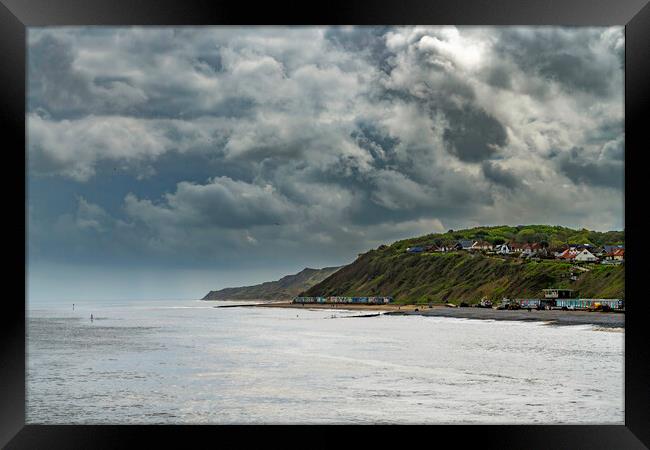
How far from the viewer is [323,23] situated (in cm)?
367

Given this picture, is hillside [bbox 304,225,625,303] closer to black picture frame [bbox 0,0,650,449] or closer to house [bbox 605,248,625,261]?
house [bbox 605,248,625,261]

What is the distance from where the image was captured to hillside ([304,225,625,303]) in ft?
148

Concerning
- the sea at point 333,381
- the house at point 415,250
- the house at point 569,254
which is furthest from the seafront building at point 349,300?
the sea at point 333,381

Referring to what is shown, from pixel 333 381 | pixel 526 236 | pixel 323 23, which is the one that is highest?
pixel 526 236

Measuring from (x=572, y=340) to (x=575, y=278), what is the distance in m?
23.7

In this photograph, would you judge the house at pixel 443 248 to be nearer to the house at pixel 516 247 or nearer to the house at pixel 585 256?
the house at pixel 516 247

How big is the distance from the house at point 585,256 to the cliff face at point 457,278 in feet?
6.83

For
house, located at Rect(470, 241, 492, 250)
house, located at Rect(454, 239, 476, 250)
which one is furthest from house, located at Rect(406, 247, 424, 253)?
house, located at Rect(470, 241, 492, 250)

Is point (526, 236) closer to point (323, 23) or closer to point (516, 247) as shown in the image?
point (516, 247)

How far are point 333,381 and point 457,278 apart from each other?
43577 millimetres

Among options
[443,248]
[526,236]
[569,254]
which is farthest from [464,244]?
[569,254]

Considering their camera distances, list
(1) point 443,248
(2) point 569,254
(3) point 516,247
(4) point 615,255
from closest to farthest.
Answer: (4) point 615,255 → (2) point 569,254 → (3) point 516,247 → (1) point 443,248

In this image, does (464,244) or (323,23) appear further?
(464,244)

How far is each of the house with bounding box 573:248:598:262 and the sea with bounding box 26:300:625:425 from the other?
27228 mm
